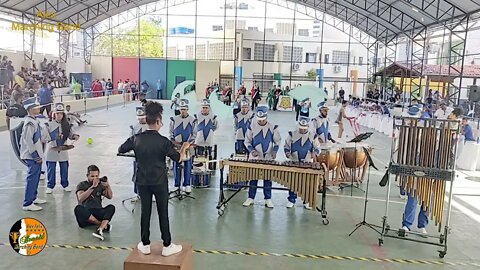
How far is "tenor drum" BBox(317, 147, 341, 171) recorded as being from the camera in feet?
29.1

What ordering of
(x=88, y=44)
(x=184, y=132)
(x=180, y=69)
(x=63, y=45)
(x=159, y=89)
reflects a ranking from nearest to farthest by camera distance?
(x=184, y=132)
(x=63, y=45)
(x=159, y=89)
(x=88, y=44)
(x=180, y=69)

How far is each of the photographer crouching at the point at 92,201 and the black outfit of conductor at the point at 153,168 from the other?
6.74 ft

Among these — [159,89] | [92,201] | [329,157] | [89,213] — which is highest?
[159,89]

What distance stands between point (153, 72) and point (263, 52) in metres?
8.43

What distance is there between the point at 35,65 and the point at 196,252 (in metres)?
23.2

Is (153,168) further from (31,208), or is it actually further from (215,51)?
(215,51)

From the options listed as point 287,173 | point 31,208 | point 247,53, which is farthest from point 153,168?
point 247,53

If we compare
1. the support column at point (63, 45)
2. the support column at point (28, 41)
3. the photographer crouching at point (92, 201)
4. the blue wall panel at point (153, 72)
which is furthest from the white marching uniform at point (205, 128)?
the blue wall panel at point (153, 72)

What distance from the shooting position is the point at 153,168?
4.54 m

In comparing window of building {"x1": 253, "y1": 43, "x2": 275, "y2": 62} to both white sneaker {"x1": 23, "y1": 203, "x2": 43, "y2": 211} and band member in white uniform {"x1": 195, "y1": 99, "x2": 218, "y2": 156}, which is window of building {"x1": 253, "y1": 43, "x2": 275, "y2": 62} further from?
white sneaker {"x1": 23, "y1": 203, "x2": 43, "y2": 211}

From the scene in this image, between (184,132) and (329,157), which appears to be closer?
(184,132)

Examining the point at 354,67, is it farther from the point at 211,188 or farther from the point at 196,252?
the point at 196,252

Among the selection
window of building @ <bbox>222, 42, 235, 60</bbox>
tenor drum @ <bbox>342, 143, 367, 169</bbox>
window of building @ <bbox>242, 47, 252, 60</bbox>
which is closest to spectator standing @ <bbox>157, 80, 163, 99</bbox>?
window of building @ <bbox>222, 42, 235, 60</bbox>

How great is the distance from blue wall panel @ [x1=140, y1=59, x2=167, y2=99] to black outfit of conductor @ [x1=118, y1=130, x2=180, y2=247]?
29.9 metres
